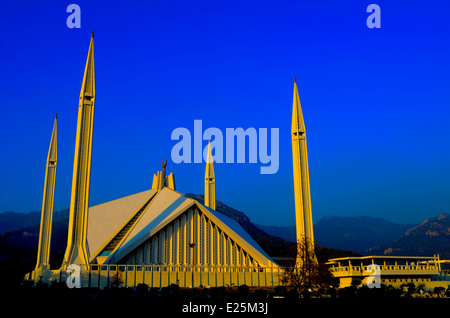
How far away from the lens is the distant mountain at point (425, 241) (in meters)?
118

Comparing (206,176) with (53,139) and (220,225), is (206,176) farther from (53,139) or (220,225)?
(53,139)

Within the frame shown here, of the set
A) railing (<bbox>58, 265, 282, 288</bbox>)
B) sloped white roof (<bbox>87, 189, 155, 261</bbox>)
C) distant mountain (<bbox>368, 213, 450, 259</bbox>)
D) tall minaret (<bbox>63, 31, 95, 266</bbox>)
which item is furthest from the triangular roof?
distant mountain (<bbox>368, 213, 450, 259</bbox>)

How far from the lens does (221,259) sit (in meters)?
25.7

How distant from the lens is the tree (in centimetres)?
2198

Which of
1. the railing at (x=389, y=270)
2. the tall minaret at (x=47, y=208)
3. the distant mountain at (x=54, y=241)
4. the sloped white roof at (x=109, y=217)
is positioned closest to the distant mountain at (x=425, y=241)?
the distant mountain at (x=54, y=241)

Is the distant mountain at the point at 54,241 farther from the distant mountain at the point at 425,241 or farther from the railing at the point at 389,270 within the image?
the distant mountain at the point at 425,241

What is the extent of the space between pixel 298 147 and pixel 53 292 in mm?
18593

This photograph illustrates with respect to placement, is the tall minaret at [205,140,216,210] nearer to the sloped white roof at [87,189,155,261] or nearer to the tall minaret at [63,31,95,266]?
the sloped white roof at [87,189,155,261]

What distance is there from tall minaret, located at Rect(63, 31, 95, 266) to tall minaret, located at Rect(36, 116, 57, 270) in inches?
183

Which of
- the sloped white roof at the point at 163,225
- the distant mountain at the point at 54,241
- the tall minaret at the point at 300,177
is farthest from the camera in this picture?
the tall minaret at the point at 300,177

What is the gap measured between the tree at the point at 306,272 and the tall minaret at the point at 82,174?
34.3 ft

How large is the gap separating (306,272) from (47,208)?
15.7m

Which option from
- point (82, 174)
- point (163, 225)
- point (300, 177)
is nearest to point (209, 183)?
point (300, 177)
